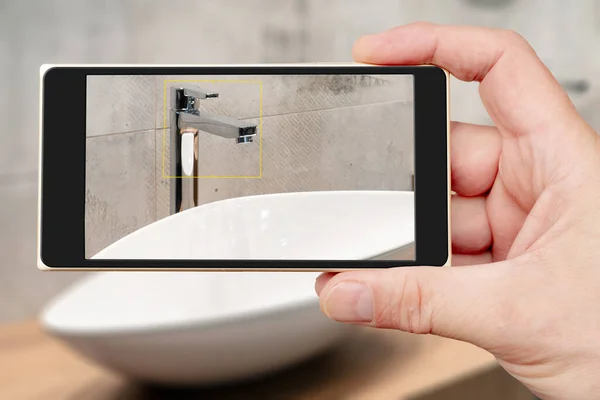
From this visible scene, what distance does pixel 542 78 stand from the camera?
0.45m

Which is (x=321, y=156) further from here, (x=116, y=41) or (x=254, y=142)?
(x=116, y=41)

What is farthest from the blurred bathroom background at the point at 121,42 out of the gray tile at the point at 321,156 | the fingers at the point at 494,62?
the fingers at the point at 494,62

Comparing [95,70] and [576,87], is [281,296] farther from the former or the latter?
[576,87]

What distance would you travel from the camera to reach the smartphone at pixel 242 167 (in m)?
0.44

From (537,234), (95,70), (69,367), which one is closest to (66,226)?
(95,70)

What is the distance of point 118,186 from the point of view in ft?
1.75

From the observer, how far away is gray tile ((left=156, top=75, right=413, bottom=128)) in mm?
488

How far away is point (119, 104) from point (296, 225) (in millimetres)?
225

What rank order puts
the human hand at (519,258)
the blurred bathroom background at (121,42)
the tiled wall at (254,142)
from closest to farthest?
the human hand at (519,258)
the tiled wall at (254,142)
the blurred bathroom background at (121,42)

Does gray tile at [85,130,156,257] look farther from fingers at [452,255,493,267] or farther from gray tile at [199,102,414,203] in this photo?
fingers at [452,255,493,267]

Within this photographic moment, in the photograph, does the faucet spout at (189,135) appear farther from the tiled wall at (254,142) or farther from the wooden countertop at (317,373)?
the wooden countertop at (317,373)

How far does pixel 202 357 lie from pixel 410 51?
0.28 m

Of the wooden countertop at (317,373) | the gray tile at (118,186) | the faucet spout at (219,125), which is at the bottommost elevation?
the wooden countertop at (317,373)

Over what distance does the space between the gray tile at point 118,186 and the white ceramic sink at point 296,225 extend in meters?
0.03
